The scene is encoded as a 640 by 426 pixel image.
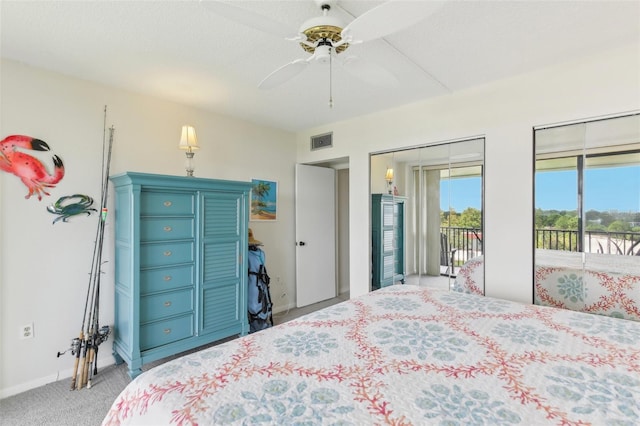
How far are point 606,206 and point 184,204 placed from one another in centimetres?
322

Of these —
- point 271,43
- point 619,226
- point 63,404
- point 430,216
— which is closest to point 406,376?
point 271,43

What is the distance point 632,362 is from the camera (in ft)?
4.06

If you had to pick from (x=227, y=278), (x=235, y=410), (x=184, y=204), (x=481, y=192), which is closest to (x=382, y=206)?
(x=481, y=192)

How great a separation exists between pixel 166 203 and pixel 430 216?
8.02 ft

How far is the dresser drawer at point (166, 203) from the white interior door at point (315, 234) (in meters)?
1.68

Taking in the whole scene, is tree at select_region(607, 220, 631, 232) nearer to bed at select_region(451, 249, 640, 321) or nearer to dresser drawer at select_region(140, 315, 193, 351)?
bed at select_region(451, 249, 640, 321)

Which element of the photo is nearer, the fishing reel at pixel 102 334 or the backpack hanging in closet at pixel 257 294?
the fishing reel at pixel 102 334

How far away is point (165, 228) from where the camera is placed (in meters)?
2.54

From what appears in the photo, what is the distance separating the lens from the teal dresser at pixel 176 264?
2.40 m

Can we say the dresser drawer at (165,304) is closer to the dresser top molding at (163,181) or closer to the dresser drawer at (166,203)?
the dresser drawer at (166,203)

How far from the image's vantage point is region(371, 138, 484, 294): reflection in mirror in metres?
2.79

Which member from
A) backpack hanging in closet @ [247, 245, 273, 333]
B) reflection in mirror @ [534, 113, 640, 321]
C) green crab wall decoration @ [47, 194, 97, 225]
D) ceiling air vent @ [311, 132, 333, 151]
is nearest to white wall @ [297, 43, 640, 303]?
reflection in mirror @ [534, 113, 640, 321]

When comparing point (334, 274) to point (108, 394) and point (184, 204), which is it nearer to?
point (184, 204)

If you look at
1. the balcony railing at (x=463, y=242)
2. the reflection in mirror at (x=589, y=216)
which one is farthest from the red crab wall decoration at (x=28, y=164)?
the reflection in mirror at (x=589, y=216)
